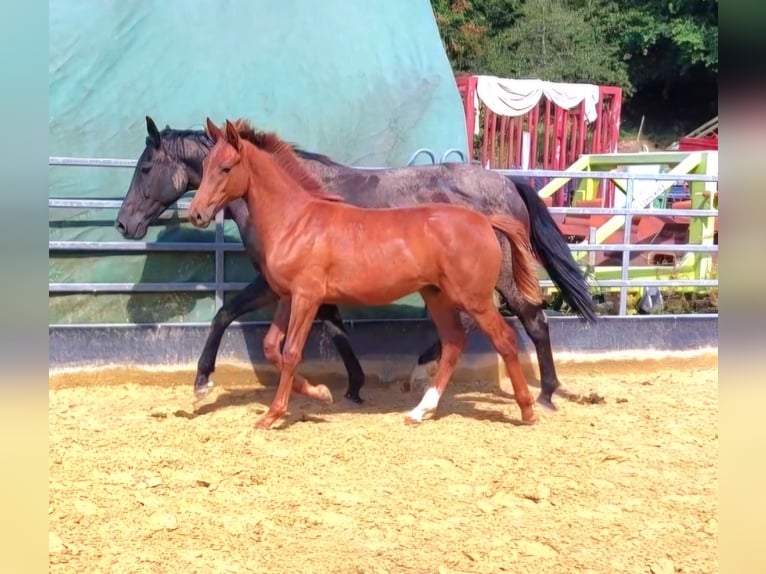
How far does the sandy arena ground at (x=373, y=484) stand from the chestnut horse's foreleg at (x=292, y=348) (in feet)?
0.49

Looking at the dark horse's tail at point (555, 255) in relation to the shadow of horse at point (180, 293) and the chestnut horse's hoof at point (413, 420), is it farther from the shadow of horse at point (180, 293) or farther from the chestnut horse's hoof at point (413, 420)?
the shadow of horse at point (180, 293)

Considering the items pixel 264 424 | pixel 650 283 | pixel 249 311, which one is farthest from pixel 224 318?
pixel 650 283

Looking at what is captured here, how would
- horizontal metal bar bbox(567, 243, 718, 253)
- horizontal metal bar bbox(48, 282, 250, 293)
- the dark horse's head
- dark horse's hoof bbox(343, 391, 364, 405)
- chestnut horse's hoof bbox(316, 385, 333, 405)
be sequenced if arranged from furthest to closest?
1. horizontal metal bar bbox(567, 243, 718, 253)
2. horizontal metal bar bbox(48, 282, 250, 293)
3. dark horse's hoof bbox(343, 391, 364, 405)
4. the dark horse's head
5. chestnut horse's hoof bbox(316, 385, 333, 405)

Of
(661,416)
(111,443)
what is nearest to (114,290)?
(111,443)

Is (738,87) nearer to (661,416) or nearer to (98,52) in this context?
(661,416)

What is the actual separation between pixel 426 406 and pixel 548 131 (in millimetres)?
14528

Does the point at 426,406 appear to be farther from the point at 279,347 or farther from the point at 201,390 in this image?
the point at 201,390

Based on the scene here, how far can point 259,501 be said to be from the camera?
155 inches

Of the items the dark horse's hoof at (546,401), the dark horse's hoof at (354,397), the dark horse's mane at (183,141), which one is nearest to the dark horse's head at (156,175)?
the dark horse's mane at (183,141)

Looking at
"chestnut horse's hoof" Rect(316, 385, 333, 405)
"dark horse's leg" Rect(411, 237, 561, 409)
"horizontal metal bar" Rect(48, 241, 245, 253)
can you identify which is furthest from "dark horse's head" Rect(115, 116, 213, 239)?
"dark horse's leg" Rect(411, 237, 561, 409)

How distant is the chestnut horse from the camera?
5184mm

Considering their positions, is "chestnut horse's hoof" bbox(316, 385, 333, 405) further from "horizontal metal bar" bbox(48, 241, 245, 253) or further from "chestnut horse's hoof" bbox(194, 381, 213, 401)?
"horizontal metal bar" bbox(48, 241, 245, 253)

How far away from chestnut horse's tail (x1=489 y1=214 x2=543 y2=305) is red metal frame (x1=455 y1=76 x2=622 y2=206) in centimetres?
1221

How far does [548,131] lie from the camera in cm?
1881
